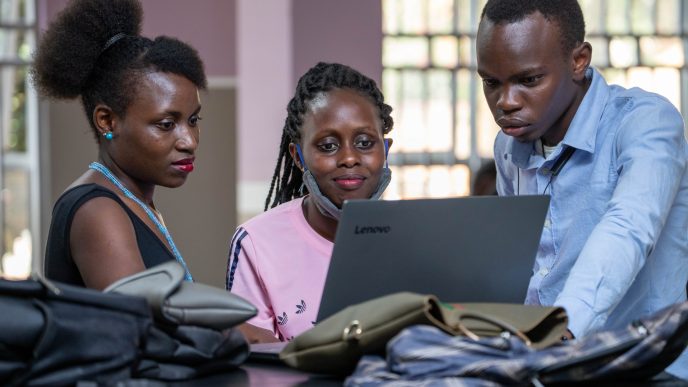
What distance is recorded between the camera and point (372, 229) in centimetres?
156

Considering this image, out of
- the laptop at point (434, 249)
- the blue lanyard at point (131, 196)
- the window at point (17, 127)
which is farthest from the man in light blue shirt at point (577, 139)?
the window at point (17, 127)

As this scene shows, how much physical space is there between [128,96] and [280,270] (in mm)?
490

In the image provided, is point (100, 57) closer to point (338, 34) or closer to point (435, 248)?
point (435, 248)

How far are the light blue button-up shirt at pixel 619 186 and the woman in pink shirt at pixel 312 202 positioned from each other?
0.39 m

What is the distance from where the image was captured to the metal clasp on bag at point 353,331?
4.67ft

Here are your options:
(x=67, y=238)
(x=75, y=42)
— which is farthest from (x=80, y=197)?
(x=75, y=42)

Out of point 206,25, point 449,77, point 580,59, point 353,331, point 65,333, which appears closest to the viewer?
point 65,333

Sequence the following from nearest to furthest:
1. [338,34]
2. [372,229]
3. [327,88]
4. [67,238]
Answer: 1. [372,229]
2. [67,238]
3. [327,88]
4. [338,34]

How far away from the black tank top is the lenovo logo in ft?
2.03

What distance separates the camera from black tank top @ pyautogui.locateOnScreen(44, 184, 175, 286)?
1.96 m

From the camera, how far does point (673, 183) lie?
2049 millimetres

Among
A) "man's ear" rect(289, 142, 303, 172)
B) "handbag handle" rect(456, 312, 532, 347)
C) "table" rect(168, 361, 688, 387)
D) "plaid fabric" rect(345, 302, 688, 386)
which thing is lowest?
"table" rect(168, 361, 688, 387)

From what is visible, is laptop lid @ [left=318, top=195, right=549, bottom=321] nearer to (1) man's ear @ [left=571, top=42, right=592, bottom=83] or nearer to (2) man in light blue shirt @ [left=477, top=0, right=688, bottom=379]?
(2) man in light blue shirt @ [left=477, top=0, right=688, bottom=379]

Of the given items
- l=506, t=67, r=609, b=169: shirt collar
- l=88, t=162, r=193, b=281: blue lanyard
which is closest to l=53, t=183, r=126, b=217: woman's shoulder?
l=88, t=162, r=193, b=281: blue lanyard
